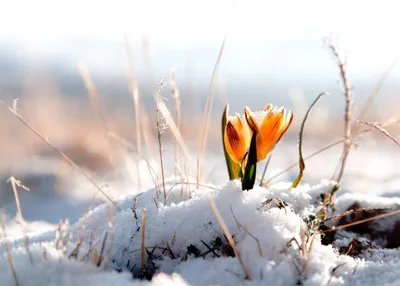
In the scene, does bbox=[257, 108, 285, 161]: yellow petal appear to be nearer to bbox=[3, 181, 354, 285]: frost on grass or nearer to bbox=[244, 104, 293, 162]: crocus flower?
bbox=[244, 104, 293, 162]: crocus flower

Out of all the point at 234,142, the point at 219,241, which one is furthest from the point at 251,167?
the point at 219,241

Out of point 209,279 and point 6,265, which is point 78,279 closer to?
point 6,265

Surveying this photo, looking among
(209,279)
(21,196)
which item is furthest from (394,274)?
(21,196)

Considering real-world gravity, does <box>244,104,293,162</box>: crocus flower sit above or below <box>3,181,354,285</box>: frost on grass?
above

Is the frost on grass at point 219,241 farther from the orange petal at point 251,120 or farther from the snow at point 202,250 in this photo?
the orange petal at point 251,120

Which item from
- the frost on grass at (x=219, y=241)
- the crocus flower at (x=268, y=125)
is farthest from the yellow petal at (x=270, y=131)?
the frost on grass at (x=219, y=241)

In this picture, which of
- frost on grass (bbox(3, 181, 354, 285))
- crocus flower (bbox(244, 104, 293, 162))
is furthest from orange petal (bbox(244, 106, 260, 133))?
frost on grass (bbox(3, 181, 354, 285))
